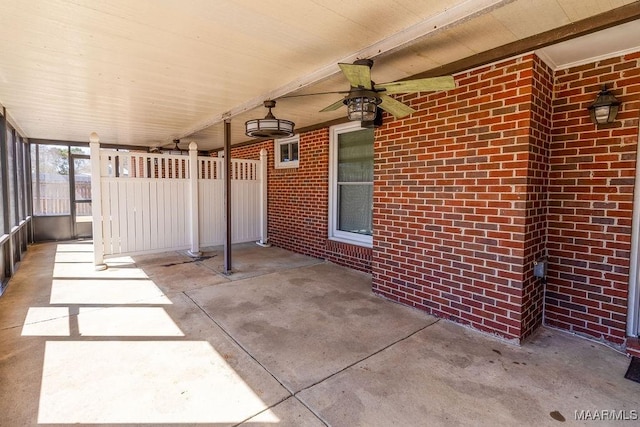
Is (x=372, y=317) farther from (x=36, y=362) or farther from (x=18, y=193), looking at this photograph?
(x=18, y=193)

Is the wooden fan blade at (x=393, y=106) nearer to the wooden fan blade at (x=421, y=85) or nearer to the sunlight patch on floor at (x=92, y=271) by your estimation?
the wooden fan blade at (x=421, y=85)

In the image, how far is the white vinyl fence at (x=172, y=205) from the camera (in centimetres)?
542

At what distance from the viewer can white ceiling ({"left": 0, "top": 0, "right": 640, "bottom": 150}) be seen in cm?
207

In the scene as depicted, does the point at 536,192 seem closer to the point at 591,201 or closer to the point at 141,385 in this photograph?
the point at 591,201

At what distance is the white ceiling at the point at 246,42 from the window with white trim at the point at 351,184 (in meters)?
1.14

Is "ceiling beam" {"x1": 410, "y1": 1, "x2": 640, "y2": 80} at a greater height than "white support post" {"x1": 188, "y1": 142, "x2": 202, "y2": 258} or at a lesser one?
greater

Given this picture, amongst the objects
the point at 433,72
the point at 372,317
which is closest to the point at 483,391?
Result: the point at 372,317

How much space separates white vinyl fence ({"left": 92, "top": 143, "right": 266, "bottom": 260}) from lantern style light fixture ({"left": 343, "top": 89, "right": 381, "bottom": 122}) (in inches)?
126

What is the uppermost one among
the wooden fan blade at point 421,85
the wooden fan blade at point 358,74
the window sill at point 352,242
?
the wooden fan blade at point 358,74

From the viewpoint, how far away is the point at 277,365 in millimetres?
2402

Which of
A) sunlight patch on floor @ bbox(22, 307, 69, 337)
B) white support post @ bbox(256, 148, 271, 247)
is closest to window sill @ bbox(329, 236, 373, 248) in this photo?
white support post @ bbox(256, 148, 271, 247)

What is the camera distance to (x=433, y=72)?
10.4 ft
